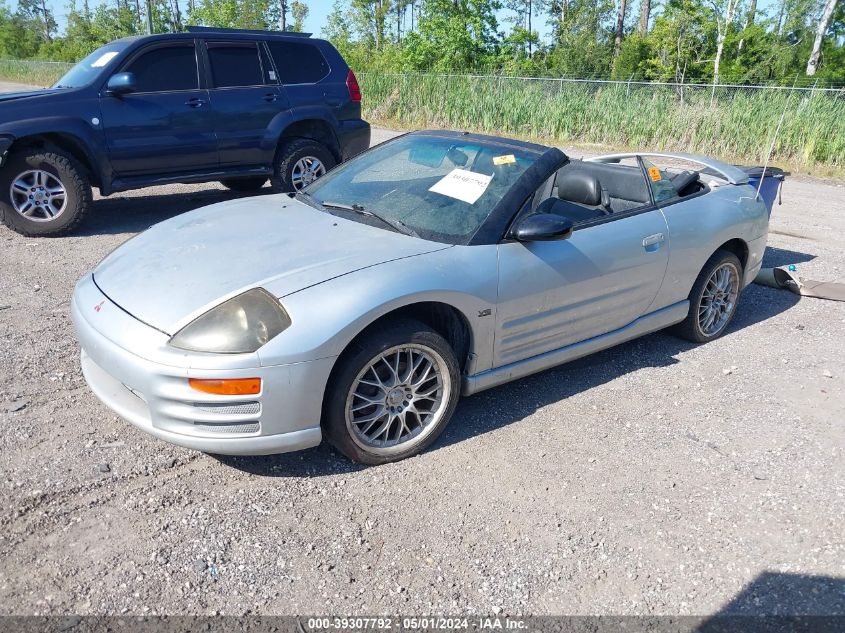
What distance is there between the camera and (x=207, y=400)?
9.20 ft

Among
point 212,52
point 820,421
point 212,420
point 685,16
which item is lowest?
point 820,421

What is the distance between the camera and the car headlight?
9.23 ft

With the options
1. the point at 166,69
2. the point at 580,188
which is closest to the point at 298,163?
the point at 166,69

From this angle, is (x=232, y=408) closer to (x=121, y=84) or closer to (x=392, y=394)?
(x=392, y=394)

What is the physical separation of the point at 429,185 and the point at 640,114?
13.7 meters

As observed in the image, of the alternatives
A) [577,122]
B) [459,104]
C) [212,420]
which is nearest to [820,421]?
[212,420]

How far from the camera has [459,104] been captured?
19.1 metres

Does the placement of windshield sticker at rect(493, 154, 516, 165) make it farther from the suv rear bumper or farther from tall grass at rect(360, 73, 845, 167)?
tall grass at rect(360, 73, 845, 167)

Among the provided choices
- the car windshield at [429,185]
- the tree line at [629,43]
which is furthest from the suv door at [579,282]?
the tree line at [629,43]

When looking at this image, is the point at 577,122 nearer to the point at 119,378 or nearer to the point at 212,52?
the point at 212,52

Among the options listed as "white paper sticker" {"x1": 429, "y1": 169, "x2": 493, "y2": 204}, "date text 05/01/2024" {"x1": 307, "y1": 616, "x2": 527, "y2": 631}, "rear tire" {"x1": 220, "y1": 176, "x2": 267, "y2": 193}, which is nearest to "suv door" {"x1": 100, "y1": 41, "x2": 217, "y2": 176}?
"rear tire" {"x1": 220, "y1": 176, "x2": 267, "y2": 193}

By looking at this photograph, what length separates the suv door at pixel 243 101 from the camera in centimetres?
762

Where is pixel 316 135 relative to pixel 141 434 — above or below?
above

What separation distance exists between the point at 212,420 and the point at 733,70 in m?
35.7
